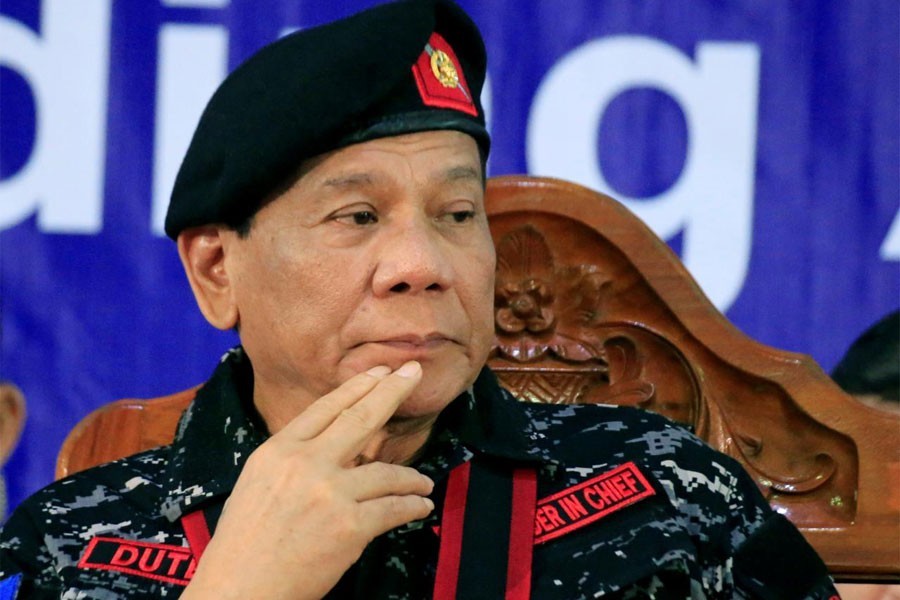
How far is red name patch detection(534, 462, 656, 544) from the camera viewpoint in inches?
59.4

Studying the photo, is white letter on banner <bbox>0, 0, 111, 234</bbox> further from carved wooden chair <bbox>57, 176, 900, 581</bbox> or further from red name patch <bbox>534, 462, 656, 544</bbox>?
red name patch <bbox>534, 462, 656, 544</bbox>

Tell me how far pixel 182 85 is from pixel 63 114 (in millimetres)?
230

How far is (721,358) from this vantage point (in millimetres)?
1785

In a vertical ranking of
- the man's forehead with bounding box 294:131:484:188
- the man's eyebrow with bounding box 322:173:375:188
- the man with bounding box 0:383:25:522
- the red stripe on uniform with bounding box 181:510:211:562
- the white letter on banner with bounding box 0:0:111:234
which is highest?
the white letter on banner with bounding box 0:0:111:234

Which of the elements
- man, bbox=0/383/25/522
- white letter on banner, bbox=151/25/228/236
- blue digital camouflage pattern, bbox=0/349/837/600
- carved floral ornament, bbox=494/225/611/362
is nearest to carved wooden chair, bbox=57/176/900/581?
carved floral ornament, bbox=494/225/611/362

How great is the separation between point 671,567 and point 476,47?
645 mm

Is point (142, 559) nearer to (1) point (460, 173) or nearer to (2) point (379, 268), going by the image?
(2) point (379, 268)

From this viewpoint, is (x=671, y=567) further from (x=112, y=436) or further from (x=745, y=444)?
(x=112, y=436)

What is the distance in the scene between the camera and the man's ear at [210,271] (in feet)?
5.08

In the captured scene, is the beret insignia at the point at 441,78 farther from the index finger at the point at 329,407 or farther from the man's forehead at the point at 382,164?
the index finger at the point at 329,407

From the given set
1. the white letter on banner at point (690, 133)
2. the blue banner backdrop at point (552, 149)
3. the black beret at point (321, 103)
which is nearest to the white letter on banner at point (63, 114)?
the blue banner backdrop at point (552, 149)

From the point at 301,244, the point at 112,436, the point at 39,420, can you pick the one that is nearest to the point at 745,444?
the point at 301,244

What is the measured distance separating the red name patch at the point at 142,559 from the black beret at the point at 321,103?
38 centimetres

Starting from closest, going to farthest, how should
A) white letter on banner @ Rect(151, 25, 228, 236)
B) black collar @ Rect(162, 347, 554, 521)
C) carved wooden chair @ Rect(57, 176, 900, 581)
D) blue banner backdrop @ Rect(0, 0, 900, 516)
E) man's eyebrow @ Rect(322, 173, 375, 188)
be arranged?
man's eyebrow @ Rect(322, 173, 375, 188)
black collar @ Rect(162, 347, 554, 521)
carved wooden chair @ Rect(57, 176, 900, 581)
blue banner backdrop @ Rect(0, 0, 900, 516)
white letter on banner @ Rect(151, 25, 228, 236)
